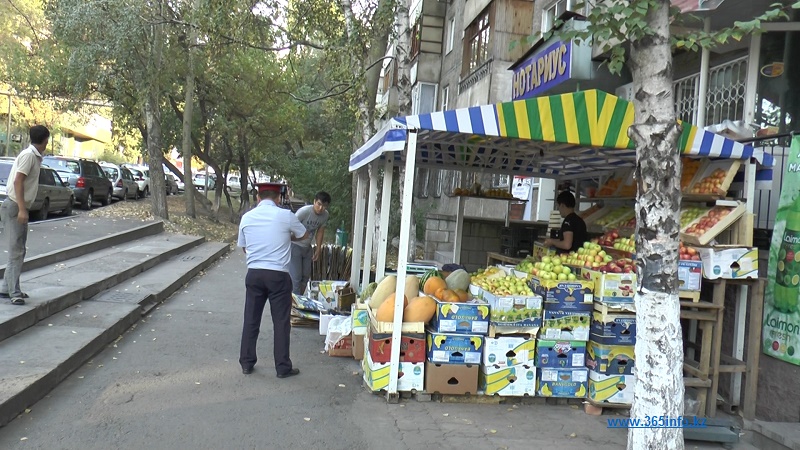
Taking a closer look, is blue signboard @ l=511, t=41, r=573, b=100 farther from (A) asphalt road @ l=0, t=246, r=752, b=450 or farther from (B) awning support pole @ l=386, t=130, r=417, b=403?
(A) asphalt road @ l=0, t=246, r=752, b=450

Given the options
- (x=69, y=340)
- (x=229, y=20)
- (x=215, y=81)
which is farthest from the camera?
(x=215, y=81)

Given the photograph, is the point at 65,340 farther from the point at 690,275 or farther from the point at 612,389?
the point at 690,275

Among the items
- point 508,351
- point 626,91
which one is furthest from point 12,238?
point 626,91

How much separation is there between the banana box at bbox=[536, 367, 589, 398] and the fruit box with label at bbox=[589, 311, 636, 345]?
0.39m

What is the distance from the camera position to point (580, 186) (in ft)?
30.7

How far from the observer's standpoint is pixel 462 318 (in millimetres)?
5543

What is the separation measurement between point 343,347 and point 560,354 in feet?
8.37

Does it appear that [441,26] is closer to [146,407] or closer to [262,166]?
[262,166]

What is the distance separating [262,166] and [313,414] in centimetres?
3226

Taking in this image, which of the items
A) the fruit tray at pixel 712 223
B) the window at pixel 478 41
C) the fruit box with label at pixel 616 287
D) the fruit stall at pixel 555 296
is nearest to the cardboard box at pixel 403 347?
the fruit stall at pixel 555 296

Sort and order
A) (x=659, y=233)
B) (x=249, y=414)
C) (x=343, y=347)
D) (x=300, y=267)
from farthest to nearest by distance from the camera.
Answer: (x=300, y=267)
(x=343, y=347)
(x=249, y=414)
(x=659, y=233)

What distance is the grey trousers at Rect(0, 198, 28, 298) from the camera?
6395 millimetres

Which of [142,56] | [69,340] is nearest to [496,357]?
[69,340]

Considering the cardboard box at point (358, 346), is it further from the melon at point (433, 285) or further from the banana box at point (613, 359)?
the banana box at point (613, 359)
